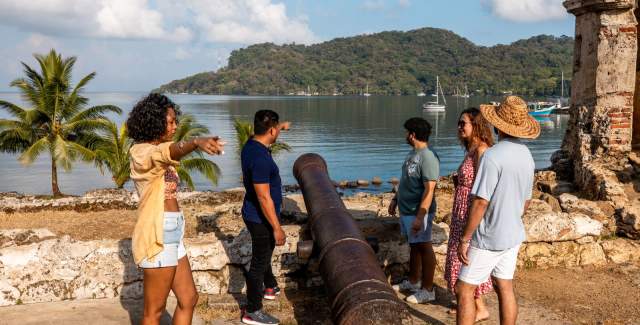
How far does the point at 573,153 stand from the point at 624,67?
5.78 ft

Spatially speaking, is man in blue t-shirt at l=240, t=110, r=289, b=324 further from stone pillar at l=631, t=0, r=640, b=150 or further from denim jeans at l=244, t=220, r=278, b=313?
stone pillar at l=631, t=0, r=640, b=150

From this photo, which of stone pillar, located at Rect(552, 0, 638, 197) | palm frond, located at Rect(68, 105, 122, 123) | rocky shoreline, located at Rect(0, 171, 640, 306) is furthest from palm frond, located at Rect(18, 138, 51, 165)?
stone pillar, located at Rect(552, 0, 638, 197)

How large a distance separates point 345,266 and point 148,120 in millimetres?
1850

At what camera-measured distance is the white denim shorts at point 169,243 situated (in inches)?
142

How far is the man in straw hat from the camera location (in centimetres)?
404

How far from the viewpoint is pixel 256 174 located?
4.52 metres

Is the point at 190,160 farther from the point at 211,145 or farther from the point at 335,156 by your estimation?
the point at 335,156

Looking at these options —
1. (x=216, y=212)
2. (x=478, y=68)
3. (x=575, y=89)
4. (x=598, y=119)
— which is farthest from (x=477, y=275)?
(x=478, y=68)

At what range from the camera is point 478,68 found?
179 m

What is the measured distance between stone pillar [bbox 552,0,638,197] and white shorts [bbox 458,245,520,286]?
554 centimetres

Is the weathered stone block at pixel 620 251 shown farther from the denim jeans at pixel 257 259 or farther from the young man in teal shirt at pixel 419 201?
the denim jeans at pixel 257 259

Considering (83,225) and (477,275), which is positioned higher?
(477,275)

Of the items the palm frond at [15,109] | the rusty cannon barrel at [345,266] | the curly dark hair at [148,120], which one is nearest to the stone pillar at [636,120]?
the rusty cannon barrel at [345,266]

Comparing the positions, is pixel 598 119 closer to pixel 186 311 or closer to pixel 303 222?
pixel 303 222
